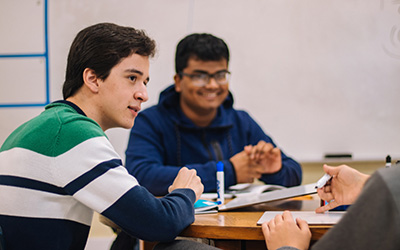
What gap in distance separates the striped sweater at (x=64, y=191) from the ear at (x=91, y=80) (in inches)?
8.5

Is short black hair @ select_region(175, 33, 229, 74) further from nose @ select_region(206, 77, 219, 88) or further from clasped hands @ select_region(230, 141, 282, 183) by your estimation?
clasped hands @ select_region(230, 141, 282, 183)

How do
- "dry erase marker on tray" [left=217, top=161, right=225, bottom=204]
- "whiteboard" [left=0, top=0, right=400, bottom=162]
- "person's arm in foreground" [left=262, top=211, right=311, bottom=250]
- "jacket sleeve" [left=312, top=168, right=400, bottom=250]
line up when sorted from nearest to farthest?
1. "jacket sleeve" [left=312, top=168, right=400, bottom=250]
2. "person's arm in foreground" [left=262, top=211, right=311, bottom=250]
3. "dry erase marker on tray" [left=217, top=161, right=225, bottom=204]
4. "whiteboard" [left=0, top=0, right=400, bottom=162]

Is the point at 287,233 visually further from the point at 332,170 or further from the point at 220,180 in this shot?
the point at 220,180

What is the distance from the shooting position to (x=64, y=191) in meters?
1.11

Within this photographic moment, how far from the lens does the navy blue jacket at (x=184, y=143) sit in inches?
77.1

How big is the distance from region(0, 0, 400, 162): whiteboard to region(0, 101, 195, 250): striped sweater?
73.4 inches

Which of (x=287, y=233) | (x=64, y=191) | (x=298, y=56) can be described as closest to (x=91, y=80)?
(x=64, y=191)

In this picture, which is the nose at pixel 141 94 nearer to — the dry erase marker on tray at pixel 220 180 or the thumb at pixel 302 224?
the dry erase marker on tray at pixel 220 180

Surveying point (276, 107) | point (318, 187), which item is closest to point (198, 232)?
point (318, 187)

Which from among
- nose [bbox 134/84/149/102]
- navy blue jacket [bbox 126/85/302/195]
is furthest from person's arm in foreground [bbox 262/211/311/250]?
navy blue jacket [bbox 126/85/302/195]

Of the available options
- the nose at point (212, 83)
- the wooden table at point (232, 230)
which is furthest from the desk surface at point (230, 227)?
the nose at point (212, 83)

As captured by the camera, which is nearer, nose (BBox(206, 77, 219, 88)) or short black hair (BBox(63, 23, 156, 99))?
short black hair (BBox(63, 23, 156, 99))

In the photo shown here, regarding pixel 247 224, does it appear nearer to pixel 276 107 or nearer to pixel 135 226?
pixel 135 226

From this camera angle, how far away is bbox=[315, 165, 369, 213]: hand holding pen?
4.21 feet
